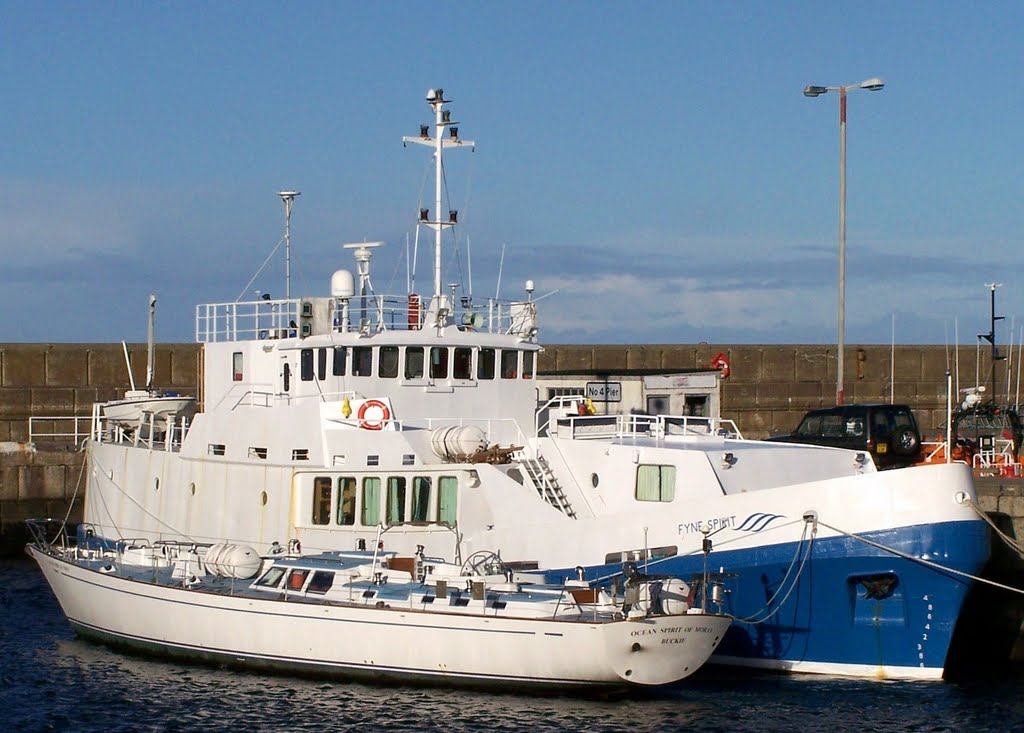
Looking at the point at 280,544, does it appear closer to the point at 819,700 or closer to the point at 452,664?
the point at 452,664

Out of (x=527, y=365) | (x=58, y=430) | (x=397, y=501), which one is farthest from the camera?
(x=58, y=430)

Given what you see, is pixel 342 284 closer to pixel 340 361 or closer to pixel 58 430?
pixel 340 361

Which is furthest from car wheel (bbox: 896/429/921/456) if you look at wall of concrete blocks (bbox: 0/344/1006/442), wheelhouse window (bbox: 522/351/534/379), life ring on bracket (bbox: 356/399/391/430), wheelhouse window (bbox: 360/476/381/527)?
wall of concrete blocks (bbox: 0/344/1006/442)

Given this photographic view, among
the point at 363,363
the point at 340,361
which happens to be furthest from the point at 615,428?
the point at 340,361

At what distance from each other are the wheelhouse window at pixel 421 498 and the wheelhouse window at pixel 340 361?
3240 mm

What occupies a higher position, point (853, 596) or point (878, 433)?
point (878, 433)

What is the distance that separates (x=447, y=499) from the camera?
84.6ft

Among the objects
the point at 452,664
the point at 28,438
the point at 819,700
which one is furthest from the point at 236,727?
the point at 28,438

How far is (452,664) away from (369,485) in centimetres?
503

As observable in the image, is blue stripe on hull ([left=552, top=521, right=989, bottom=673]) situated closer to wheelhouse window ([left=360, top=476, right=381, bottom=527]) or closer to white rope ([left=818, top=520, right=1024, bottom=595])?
white rope ([left=818, top=520, right=1024, bottom=595])

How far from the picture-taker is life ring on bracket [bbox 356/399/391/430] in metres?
26.6

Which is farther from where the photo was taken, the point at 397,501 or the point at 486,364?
the point at 486,364

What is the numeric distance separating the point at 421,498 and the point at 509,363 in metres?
4.32

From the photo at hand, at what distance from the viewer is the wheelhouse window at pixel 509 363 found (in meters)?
29.0
